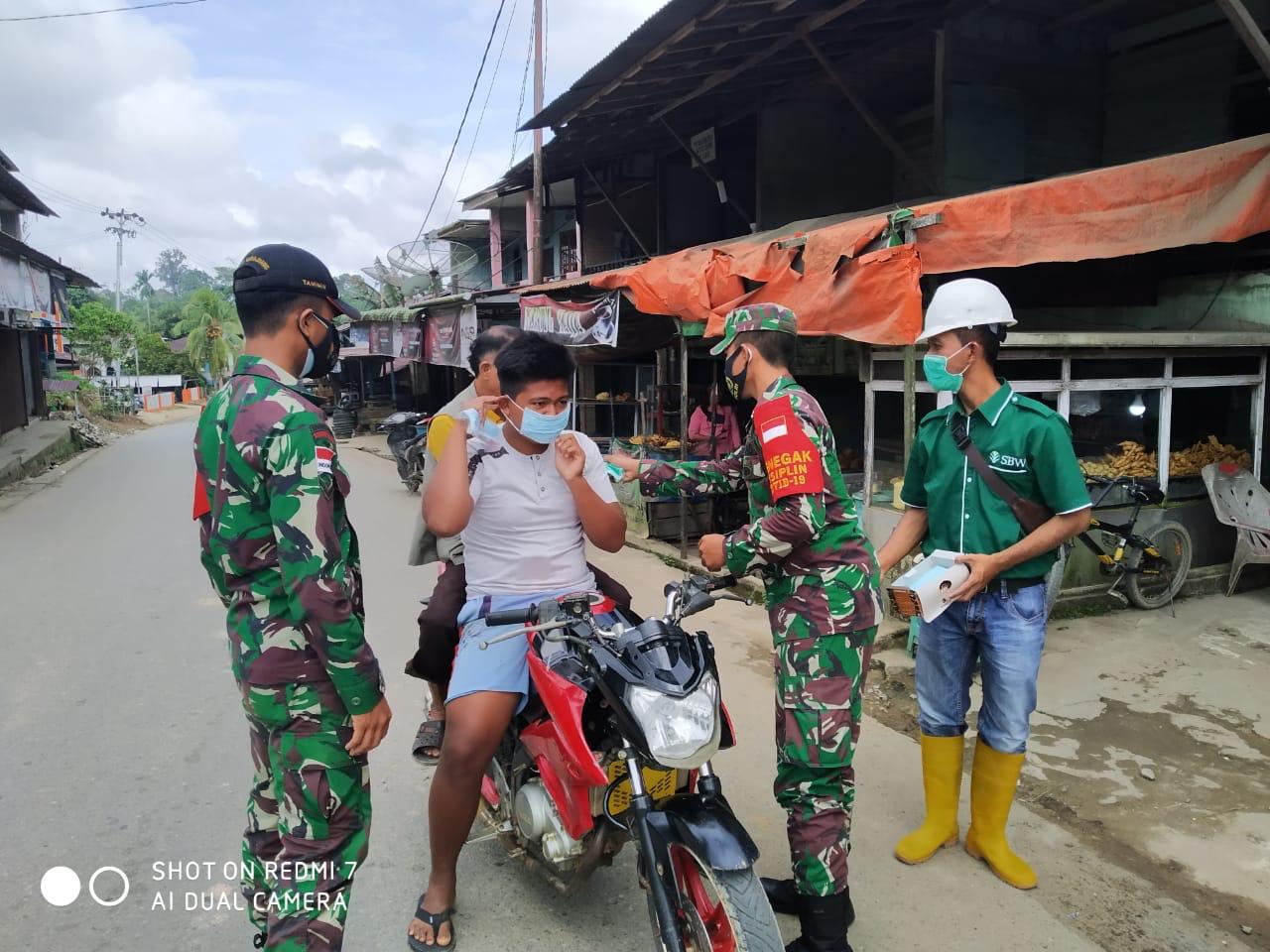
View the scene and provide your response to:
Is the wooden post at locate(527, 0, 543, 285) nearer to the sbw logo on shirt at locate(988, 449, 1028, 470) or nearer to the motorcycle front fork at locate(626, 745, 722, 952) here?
Result: the sbw logo on shirt at locate(988, 449, 1028, 470)

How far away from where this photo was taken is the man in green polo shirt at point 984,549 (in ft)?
8.72

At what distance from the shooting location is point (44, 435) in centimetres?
1838

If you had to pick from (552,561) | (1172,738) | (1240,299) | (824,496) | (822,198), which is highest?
(822,198)

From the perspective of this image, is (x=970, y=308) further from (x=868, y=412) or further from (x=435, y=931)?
(x=868, y=412)

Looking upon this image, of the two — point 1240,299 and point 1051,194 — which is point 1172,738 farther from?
point 1240,299

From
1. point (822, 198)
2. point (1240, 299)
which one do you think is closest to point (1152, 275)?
point (1240, 299)

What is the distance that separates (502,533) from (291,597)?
869 millimetres

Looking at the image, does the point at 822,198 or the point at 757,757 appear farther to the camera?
the point at 822,198

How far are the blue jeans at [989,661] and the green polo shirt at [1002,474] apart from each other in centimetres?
13

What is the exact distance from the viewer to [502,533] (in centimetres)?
269

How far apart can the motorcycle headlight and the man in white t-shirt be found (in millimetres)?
619

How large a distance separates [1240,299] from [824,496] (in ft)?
23.6

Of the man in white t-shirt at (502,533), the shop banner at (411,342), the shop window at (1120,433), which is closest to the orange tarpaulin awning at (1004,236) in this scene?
the shop window at (1120,433)
